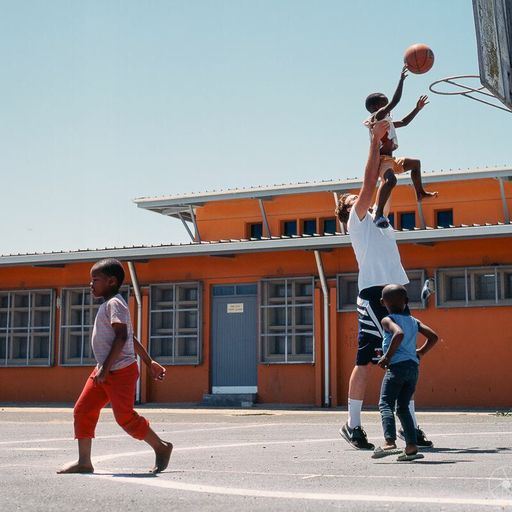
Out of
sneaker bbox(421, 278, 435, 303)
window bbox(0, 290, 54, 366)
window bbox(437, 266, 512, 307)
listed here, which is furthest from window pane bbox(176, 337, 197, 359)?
window bbox(437, 266, 512, 307)

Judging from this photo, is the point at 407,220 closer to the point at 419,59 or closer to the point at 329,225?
the point at 329,225

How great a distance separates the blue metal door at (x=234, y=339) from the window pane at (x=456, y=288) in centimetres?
394

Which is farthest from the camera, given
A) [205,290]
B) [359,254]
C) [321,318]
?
[205,290]

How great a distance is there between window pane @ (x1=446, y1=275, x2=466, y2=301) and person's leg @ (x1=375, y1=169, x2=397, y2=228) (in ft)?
34.0

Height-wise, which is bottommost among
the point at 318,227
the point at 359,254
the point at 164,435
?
the point at 164,435

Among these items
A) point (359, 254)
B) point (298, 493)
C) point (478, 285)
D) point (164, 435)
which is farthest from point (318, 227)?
point (298, 493)

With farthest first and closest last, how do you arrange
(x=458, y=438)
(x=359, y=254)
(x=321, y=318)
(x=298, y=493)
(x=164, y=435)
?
(x=321, y=318), (x=164, y=435), (x=458, y=438), (x=359, y=254), (x=298, y=493)

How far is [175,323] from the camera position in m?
20.9

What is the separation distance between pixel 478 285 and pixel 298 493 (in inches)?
534

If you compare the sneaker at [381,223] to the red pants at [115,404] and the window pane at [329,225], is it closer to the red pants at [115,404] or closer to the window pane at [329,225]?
the red pants at [115,404]

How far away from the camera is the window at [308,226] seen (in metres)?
25.2

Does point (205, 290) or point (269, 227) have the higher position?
point (269, 227)

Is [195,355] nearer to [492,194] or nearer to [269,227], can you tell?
[269,227]

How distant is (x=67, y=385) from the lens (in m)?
21.9
